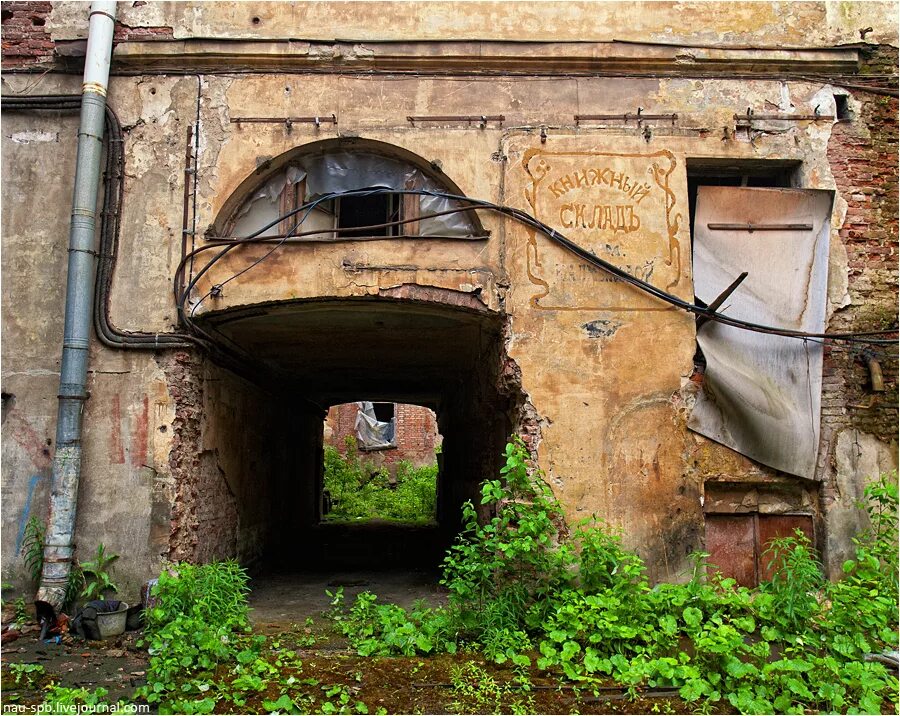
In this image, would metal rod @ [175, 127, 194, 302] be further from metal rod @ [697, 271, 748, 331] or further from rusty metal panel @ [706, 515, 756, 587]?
rusty metal panel @ [706, 515, 756, 587]

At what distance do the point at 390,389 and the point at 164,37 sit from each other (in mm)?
6948

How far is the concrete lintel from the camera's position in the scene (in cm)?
681

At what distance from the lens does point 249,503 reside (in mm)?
8906

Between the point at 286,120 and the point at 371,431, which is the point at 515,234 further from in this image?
the point at 371,431

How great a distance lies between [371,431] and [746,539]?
A: 15.9m

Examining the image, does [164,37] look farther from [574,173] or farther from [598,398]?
[598,398]

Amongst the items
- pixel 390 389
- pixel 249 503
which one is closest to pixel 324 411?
pixel 390 389

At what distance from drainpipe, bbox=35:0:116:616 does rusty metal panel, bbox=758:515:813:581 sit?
617 cm

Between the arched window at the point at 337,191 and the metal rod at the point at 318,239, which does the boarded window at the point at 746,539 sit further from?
the arched window at the point at 337,191

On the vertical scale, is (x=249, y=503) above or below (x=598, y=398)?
below

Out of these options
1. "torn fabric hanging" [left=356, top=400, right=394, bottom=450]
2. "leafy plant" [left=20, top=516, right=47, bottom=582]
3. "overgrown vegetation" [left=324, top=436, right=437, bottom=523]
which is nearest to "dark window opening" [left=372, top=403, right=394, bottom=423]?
"torn fabric hanging" [left=356, top=400, right=394, bottom=450]

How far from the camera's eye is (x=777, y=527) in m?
6.46

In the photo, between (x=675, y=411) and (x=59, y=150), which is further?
(x=59, y=150)

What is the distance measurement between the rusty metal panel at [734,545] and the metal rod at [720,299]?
5.92 feet
